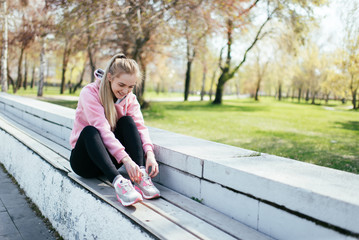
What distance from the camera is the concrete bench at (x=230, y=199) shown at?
153 cm

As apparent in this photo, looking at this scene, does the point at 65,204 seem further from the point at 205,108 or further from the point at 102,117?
the point at 205,108

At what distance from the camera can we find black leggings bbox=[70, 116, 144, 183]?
2.37 m

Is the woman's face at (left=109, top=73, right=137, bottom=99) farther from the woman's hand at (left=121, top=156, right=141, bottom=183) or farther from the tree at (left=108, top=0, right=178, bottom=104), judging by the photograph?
the tree at (left=108, top=0, right=178, bottom=104)

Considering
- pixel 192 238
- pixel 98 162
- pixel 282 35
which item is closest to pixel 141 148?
pixel 98 162

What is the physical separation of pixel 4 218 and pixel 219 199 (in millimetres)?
2185

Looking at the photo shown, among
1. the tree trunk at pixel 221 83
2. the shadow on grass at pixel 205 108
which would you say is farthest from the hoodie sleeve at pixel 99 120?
the tree trunk at pixel 221 83

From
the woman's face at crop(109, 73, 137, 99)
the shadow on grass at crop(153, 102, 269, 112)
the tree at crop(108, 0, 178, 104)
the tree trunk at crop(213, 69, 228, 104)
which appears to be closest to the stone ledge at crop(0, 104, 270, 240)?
the woman's face at crop(109, 73, 137, 99)

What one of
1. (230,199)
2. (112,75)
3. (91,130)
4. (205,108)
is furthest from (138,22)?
(205,108)

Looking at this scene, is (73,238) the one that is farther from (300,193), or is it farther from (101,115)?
(300,193)

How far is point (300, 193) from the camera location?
1587mm

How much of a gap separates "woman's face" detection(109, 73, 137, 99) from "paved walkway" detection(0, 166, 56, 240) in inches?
54.2

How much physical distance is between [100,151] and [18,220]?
1.32 metres

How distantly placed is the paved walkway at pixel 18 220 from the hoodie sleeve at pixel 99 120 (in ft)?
3.32

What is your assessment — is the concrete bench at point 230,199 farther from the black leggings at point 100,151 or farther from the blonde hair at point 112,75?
the blonde hair at point 112,75
